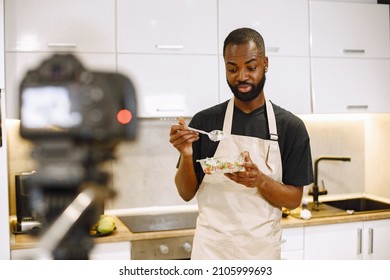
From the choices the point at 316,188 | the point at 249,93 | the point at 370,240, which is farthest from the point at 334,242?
the point at 249,93

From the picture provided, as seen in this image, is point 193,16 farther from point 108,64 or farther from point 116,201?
point 116,201

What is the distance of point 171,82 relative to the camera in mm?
1828

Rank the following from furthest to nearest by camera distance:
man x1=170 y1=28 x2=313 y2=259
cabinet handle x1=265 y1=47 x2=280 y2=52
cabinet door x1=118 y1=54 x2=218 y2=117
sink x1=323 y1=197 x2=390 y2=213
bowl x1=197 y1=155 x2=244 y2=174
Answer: sink x1=323 y1=197 x2=390 y2=213
cabinet handle x1=265 y1=47 x2=280 y2=52
cabinet door x1=118 y1=54 x2=218 y2=117
man x1=170 y1=28 x2=313 y2=259
bowl x1=197 y1=155 x2=244 y2=174

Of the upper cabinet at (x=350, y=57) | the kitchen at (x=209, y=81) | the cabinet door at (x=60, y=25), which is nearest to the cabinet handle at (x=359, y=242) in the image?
the kitchen at (x=209, y=81)

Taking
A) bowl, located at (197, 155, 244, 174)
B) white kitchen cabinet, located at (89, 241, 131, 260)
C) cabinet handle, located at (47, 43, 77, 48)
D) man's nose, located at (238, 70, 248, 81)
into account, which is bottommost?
white kitchen cabinet, located at (89, 241, 131, 260)

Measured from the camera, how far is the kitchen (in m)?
1.73

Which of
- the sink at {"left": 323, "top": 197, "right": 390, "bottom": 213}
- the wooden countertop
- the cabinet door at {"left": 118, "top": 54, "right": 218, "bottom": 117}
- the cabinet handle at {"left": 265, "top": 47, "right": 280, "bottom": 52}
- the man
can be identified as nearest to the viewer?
the man

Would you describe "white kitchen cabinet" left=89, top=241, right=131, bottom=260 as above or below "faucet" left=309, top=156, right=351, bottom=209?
below

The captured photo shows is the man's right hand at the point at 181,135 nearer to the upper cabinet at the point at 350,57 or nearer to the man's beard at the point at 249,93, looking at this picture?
the man's beard at the point at 249,93

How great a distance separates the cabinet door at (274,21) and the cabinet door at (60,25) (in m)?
0.45

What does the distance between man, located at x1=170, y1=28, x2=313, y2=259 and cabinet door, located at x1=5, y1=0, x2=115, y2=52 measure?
2.22ft

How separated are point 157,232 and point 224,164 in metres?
0.64

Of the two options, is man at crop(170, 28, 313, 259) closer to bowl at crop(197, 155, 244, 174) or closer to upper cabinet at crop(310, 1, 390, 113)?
bowl at crop(197, 155, 244, 174)

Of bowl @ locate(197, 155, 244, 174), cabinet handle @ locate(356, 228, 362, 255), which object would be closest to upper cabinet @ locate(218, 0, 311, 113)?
cabinet handle @ locate(356, 228, 362, 255)
